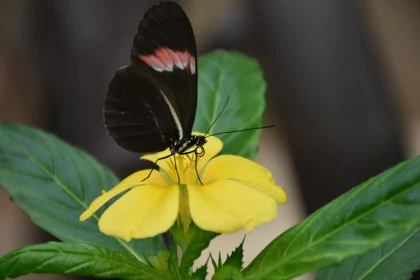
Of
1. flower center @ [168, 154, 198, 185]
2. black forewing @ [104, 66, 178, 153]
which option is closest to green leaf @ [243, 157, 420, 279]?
flower center @ [168, 154, 198, 185]

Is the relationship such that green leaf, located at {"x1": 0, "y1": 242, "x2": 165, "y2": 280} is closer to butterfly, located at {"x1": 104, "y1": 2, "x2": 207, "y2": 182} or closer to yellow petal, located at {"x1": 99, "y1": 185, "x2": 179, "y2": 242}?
yellow petal, located at {"x1": 99, "y1": 185, "x2": 179, "y2": 242}

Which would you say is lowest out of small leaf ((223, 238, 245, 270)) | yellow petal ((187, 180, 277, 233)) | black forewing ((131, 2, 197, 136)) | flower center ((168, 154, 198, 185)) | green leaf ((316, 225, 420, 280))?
green leaf ((316, 225, 420, 280))

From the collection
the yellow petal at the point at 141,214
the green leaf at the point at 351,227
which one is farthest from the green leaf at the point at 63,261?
the green leaf at the point at 351,227

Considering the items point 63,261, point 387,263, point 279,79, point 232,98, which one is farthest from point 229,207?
point 279,79

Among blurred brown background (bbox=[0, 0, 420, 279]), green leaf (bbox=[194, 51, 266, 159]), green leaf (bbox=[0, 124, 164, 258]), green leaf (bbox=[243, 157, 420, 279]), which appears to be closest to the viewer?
green leaf (bbox=[243, 157, 420, 279])

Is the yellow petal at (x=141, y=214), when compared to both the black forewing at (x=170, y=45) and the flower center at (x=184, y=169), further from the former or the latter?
the black forewing at (x=170, y=45)

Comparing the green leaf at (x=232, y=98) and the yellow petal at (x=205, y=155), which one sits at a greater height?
the green leaf at (x=232, y=98)

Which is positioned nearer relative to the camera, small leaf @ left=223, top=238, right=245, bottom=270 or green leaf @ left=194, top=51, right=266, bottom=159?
small leaf @ left=223, top=238, right=245, bottom=270
